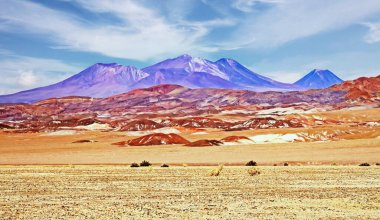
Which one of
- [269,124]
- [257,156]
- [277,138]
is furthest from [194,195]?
[269,124]

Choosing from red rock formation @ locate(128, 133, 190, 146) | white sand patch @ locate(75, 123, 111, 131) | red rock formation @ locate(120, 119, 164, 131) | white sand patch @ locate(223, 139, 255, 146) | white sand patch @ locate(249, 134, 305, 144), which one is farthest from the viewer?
white sand patch @ locate(75, 123, 111, 131)

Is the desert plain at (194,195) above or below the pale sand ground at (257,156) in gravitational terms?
below

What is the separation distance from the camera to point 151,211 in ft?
50.8

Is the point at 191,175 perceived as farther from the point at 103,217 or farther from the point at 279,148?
the point at 279,148

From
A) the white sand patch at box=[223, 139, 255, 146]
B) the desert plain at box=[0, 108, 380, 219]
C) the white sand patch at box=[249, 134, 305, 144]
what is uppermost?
the white sand patch at box=[249, 134, 305, 144]

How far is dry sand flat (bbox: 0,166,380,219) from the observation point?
14922 mm

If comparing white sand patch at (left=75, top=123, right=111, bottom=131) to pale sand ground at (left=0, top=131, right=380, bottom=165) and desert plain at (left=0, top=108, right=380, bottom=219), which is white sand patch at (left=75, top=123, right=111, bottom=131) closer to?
pale sand ground at (left=0, top=131, right=380, bottom=165)

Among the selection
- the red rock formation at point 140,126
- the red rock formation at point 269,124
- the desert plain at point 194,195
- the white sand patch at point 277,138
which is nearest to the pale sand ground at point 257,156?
the white sand patch at point 277,138

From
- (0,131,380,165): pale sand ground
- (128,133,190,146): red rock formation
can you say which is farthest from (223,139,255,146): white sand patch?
(128,133,190,146): red rock formation

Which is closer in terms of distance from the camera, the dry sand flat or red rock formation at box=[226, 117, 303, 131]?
the dry sand flat

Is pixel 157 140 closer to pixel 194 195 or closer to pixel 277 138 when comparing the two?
pixel 277 138

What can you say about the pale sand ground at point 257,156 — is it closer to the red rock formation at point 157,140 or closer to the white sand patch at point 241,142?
the white sand patch at point 241,142

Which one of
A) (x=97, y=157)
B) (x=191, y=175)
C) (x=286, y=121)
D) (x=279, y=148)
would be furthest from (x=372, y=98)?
(x=191, y=175)

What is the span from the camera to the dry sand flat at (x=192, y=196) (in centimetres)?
1492
